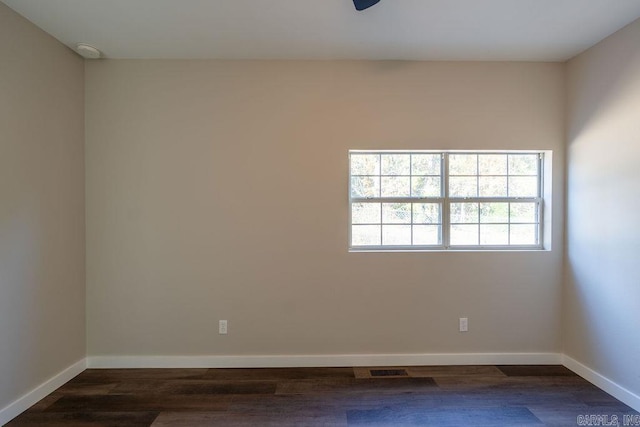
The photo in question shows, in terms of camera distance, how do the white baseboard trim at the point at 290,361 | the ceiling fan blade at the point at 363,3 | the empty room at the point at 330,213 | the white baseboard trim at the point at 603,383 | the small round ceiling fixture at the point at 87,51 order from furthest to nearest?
the white baseboard trim at the point at 290,361 < the empty room at the point at 330,213 < the small round ceiling fixture at the point at 87,51 < the white baseboard trim at the point at 603,383 < the ceiling fan blade at the point at 363,3

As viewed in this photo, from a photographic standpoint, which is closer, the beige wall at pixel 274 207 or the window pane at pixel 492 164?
the beige wall at pixel 274 207

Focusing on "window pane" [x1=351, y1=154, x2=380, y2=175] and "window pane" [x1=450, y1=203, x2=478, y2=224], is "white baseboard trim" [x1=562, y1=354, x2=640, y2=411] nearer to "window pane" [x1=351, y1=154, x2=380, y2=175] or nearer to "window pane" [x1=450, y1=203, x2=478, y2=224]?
"window pane" [x1=450, y1=203, x2=478, y2=224]

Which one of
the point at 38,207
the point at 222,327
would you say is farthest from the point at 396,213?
the point at 38,207

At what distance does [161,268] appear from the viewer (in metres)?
2.91

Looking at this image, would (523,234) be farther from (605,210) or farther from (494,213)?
(605,210)

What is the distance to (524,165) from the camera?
10.1ft

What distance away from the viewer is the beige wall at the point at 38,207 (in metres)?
2.19

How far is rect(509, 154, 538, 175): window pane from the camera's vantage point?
10.1ft

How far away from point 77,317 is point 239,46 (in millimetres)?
2676

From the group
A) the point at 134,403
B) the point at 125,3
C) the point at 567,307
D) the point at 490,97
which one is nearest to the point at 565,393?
the point at 567,307

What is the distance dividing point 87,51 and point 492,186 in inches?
148

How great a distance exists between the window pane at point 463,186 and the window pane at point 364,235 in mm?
820

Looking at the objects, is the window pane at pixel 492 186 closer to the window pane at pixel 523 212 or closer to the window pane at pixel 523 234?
the window pane at pixel 523 212

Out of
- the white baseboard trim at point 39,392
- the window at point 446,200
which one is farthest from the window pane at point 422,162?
the white baseboard trim at point 39,392
